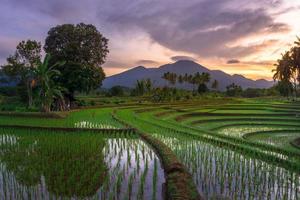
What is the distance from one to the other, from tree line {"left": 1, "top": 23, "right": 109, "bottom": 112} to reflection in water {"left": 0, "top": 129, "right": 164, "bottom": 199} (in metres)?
18.5

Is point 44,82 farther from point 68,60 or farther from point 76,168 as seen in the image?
point 76,168

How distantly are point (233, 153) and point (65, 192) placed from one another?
6.28 metres

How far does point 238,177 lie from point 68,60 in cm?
2959

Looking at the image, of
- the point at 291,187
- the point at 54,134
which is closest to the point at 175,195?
the point at 291,187

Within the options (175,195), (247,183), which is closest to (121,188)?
(175,195)

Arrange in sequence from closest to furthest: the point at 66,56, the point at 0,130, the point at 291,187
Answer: the point at 291,187 → the point at 0,130 → the point at 66,56

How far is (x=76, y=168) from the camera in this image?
9391 millimetres

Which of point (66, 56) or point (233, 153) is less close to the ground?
point (66, 56)

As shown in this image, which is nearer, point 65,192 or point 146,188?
point 65,192

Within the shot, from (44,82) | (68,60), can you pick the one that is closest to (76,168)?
(44,82)

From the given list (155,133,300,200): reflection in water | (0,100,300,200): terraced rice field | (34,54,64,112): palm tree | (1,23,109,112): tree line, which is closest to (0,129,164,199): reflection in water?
(0,100,300,200): terraced rice field

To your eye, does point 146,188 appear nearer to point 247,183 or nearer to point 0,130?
point 247,183

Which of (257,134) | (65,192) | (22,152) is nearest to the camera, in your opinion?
(65,192)

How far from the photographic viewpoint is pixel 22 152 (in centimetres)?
1167
